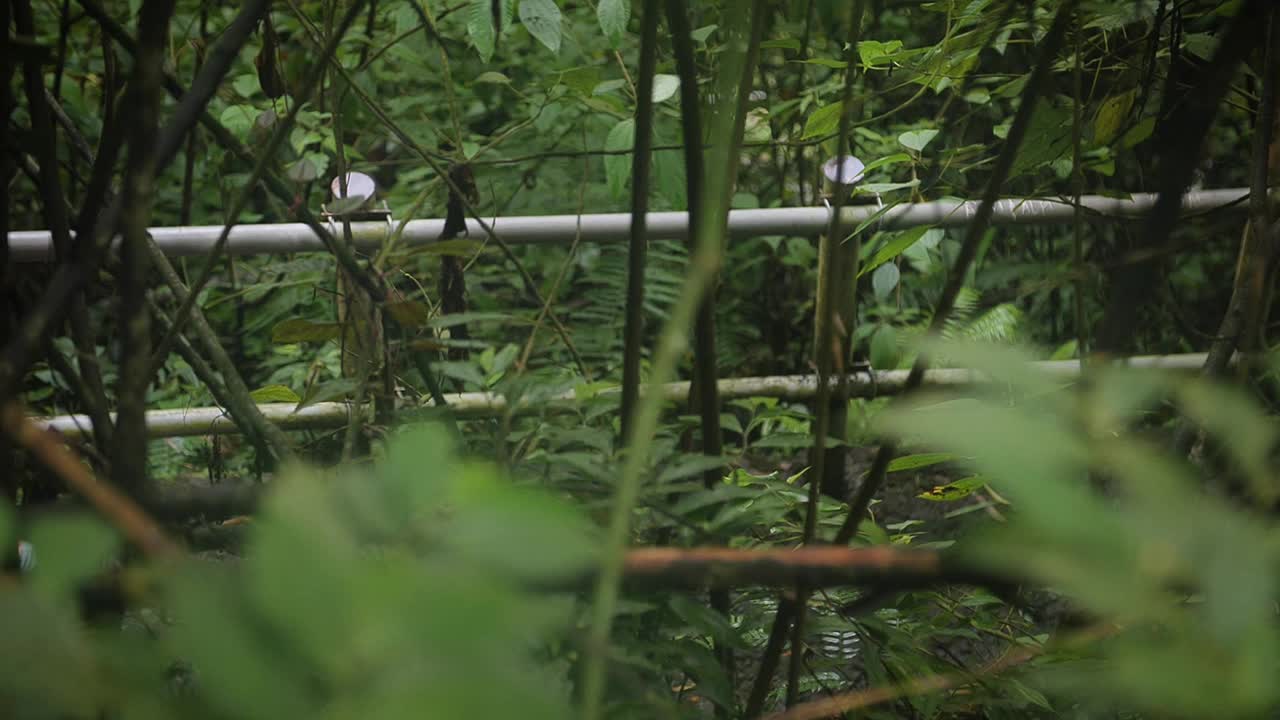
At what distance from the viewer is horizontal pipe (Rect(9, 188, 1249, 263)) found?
1.14 meters

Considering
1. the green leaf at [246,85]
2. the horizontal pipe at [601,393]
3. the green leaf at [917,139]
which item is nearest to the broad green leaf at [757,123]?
the green leaf at [917,139]

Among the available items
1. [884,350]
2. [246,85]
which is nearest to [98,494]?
[884,350]

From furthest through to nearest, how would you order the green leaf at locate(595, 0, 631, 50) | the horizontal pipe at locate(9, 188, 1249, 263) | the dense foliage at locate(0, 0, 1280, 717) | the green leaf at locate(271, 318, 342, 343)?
1. the horizontal pipe at locate(9, 188, 1249, 263)
2. the green leaf at locate(595, 0, 631, 50)
3. the green leaf at locate(271, 318, 342, 343)
4. the dense foliage at locate(0, 0, 1280, 717)

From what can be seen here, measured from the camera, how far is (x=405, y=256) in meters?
0.50

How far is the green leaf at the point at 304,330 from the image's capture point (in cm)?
58

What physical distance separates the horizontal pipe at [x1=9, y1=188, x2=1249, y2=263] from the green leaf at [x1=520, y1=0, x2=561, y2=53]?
0.23 m

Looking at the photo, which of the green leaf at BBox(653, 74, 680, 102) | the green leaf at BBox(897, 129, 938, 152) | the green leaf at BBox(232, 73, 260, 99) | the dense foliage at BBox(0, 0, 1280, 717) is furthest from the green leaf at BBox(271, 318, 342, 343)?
the green leaf at BBox(232, 73, 260, 99)

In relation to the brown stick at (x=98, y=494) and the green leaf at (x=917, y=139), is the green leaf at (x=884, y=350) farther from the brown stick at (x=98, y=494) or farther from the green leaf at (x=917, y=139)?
the brown stick at (x=98, y=494)

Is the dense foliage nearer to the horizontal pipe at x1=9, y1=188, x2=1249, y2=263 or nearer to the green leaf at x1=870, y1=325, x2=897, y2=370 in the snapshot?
the horizontal pipe at x1=9, y1=188, x2=1249, y2=263

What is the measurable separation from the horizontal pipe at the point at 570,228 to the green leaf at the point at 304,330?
1.57 feet

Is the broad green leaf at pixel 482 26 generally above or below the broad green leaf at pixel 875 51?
above

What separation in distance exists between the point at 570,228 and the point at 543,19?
368 millimetres

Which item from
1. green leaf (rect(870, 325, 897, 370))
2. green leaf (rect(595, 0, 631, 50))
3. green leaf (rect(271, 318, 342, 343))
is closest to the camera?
green leaf (rect(271, 318, 342, 343))

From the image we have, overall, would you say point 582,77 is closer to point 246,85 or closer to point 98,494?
point 98,494
